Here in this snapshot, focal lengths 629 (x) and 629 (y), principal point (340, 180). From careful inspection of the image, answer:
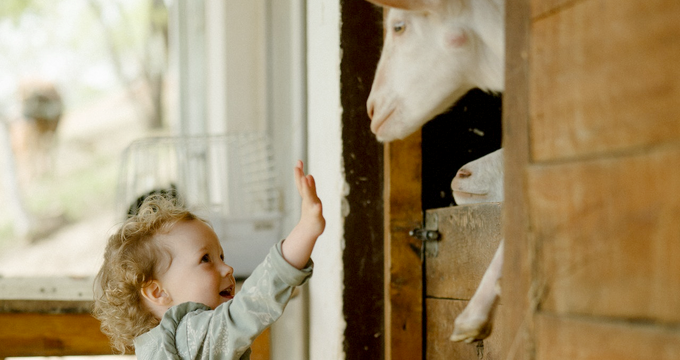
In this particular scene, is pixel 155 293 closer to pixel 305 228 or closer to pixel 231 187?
pixel 305 228

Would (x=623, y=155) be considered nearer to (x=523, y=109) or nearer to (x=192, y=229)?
(x=523, y=109)

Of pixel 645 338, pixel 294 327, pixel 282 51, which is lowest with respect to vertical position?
pixel 294 327

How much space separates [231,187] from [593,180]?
1903 millimetres

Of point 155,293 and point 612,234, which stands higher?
point 612,234

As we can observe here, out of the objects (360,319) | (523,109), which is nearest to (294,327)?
(360,319)

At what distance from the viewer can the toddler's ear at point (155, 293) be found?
3.15 feet

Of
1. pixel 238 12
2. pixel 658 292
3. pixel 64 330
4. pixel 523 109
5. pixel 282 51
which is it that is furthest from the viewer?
pixel 238 12

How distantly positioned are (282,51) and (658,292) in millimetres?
1727

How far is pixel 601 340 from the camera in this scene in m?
0.39

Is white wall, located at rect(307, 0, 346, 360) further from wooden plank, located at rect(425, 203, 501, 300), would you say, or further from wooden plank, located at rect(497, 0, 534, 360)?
wooden plank, located at rect(497, 0, 534, 360)

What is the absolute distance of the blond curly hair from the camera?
3.14 feet

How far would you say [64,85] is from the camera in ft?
16.9

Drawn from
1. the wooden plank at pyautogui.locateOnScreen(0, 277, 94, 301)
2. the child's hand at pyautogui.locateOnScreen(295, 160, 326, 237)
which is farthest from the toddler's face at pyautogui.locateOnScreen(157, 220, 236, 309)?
the wooden plank at pyautogui.locateOnScreen(0, 277, 94, 301)

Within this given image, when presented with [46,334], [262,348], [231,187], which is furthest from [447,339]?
[231,187]
